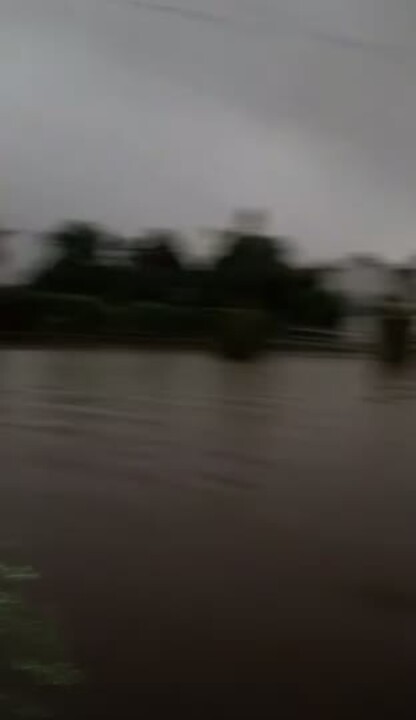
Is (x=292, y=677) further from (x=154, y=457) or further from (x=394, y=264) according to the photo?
(x=394, y=264)

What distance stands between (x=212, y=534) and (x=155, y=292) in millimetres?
687

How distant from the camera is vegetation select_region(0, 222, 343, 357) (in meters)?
1.62

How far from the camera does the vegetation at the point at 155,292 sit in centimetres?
162

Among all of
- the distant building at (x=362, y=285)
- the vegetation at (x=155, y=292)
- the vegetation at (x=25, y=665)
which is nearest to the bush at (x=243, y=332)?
the vegetation at (x=155, y=292)

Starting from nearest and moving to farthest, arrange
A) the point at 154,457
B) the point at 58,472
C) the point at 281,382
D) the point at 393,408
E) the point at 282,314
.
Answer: the point at 58,472 < the point at 154,457 < the point at 282,314 < the point at 393,408 < the point at 281,382

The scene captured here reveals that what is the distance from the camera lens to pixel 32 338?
183 centimetres

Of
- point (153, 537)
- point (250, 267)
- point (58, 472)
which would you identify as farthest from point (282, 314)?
point (153, 537)

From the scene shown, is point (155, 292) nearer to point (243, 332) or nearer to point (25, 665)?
point (243, 332)

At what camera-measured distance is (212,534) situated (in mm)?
1061

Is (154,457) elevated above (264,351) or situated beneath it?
situated beneath

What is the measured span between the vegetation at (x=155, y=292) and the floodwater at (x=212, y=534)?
0.14m

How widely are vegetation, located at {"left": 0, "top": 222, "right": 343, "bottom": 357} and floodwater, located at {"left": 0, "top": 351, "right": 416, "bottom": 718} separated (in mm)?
141

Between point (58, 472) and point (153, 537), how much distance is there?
31 cm

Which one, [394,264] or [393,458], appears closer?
[393,458]
